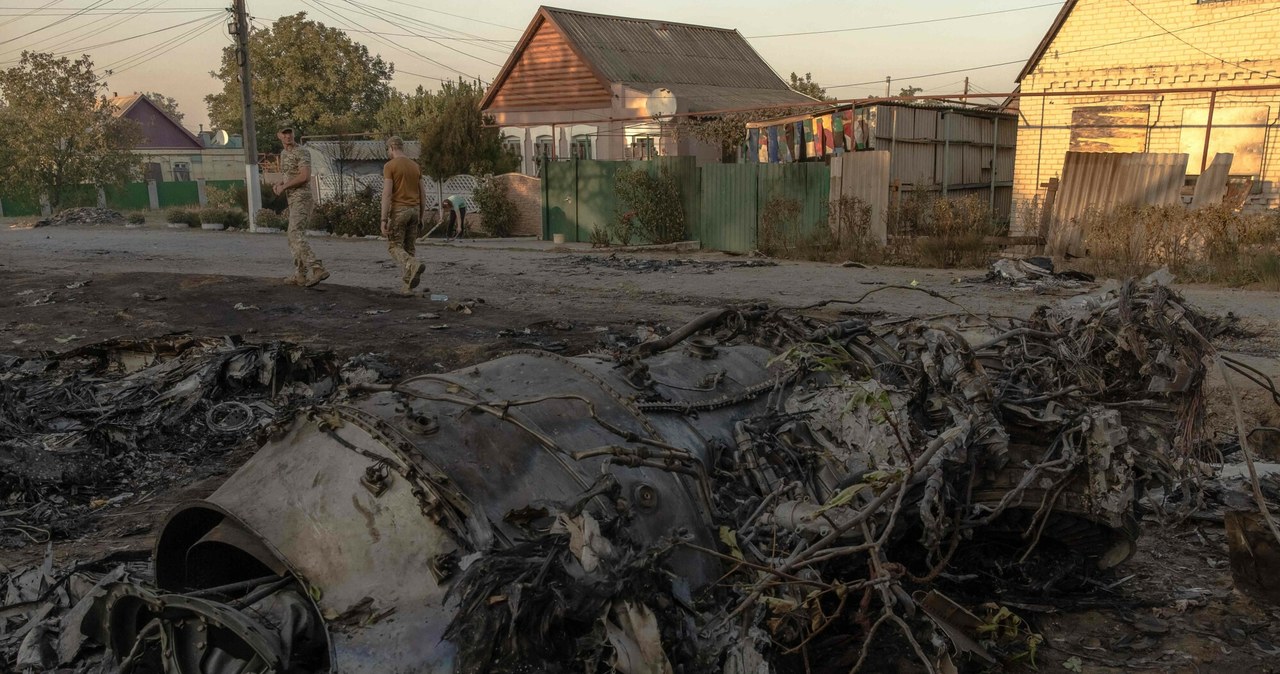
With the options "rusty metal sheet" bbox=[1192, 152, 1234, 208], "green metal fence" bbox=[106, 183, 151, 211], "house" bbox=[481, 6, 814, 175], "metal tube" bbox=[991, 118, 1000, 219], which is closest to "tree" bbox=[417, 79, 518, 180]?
"house" bbox=[481, 6, 814, 175]

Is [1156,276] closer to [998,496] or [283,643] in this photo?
[998,496]

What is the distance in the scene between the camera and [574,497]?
3137 millimetres

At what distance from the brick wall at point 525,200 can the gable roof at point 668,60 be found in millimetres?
4881

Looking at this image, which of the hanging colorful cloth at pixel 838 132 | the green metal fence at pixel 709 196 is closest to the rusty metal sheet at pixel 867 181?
the green metal fence at pixel 709 196

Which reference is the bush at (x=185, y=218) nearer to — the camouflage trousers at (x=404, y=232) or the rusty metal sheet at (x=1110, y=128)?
the camouflage trousers at (x=404, y=232)

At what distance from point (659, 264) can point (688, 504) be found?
1310 centimetres

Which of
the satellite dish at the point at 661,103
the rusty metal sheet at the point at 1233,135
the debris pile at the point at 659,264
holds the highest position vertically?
the satellite dish at the point at 661,103

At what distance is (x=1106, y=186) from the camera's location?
50.9ft

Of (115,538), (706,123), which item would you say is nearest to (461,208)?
(706,123)

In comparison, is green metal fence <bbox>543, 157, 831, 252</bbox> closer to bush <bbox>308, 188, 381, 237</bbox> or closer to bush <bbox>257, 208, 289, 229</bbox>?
bush <bbox>308, 188, 381, 237</bbox>

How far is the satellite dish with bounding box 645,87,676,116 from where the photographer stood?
987 inches

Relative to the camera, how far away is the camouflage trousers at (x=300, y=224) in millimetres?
11688

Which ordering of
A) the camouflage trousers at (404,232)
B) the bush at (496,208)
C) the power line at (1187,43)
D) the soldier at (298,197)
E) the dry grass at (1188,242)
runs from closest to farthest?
the soldier at (298,197)
the camouflage trousers at (404,232)
the dry grass at (1188,242)
the power line at (1187,43)
the bush at (496,208)

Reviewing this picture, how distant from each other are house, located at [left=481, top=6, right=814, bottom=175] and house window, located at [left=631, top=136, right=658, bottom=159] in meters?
0.03
